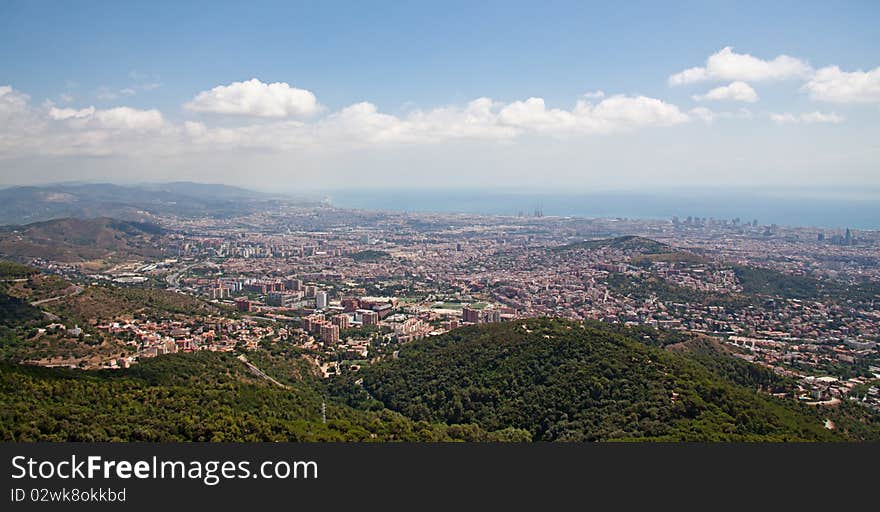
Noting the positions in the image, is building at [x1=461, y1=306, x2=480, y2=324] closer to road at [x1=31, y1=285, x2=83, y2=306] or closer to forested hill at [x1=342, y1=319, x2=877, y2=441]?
forested hill at [x1=342, y1=319, x2=877, y2=441]

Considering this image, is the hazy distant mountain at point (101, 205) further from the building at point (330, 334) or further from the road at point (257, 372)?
the road at point (257, 372)

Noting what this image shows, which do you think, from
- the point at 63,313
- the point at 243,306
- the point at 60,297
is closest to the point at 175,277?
the point at 243,306

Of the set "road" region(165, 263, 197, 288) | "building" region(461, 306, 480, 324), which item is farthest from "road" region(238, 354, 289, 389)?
"road" region(165, 263, 197, 288)

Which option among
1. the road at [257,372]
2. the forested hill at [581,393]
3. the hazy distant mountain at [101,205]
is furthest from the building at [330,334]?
the hazy distant mountain at [101,205]

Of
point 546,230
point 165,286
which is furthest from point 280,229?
point 165,286

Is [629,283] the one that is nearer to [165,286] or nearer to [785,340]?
[785,340]

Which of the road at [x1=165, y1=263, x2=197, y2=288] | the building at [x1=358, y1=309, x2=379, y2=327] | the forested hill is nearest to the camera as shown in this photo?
the forested hill
